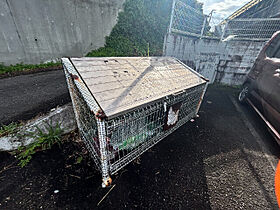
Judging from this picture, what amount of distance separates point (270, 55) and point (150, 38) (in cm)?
791

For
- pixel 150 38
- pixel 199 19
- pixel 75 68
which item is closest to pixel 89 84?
pixel 75 68

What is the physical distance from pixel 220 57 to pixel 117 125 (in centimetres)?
641

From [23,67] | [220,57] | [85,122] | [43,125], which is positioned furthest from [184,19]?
[23,67]

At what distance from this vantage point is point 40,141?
6.46 feet

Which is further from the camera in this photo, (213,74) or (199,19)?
(213,74)

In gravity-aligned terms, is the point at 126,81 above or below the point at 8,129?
above

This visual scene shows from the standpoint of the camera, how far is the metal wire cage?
1.33 metres

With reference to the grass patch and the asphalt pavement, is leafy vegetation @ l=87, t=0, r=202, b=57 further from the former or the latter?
the asphalt pavement

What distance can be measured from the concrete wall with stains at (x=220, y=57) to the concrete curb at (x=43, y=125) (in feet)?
13.0

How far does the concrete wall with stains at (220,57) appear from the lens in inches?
191

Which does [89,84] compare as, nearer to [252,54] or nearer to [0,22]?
[0,22]

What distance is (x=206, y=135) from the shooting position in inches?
107

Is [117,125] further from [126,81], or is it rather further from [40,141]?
[40,141]

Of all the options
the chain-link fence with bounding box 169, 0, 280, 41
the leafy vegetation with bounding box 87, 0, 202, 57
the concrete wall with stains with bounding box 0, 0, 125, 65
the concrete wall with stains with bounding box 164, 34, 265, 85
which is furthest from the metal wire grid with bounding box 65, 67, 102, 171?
the leafy vegetation with bounding box 87, 0, 202, 57
